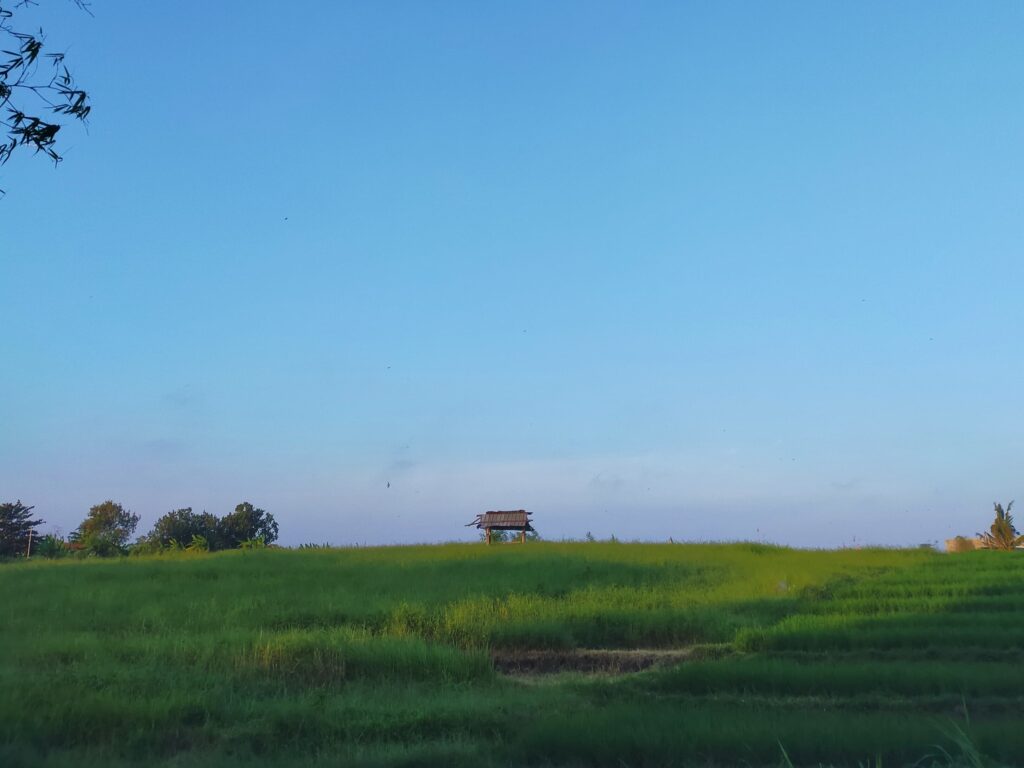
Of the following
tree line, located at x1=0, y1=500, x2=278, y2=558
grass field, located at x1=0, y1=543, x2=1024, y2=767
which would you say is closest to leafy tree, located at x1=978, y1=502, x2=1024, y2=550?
grass field, located at x1=0, y1=543, x2=1024, y2=767

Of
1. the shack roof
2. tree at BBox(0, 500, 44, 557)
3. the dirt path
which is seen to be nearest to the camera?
the dirt path

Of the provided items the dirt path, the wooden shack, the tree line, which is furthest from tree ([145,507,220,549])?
the dirt path

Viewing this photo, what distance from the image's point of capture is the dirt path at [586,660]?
13.2 meters

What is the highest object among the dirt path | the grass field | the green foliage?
the green foliage

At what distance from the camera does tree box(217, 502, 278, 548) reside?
57875 mm

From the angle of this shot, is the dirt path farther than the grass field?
Yes

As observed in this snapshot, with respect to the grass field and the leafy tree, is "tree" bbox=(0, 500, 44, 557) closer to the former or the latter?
the grass field

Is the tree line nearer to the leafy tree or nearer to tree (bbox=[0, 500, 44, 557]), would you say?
tree (bbox=[0, 500, 44, 557])

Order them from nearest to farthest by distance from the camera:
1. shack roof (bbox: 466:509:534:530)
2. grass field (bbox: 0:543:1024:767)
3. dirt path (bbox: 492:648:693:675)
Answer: grass field (bbox: 0:543:1024:767)
dirt path (bbox: 492:648:693:675)
shack roof (bbox: 466:509:534:530)

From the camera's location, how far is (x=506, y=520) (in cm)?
3803

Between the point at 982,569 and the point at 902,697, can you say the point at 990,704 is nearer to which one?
the point at 902,697

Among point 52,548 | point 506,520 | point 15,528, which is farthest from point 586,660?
point 15,528

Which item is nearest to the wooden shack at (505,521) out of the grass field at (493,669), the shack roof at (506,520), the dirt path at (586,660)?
the shack roof at (506,520)

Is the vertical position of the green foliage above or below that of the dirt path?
above
